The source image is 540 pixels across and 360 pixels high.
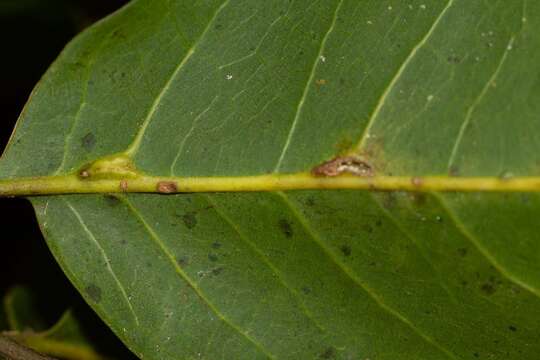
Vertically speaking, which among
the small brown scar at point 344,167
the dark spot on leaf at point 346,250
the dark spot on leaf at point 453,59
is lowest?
the dark spot on leaf at point 346,250

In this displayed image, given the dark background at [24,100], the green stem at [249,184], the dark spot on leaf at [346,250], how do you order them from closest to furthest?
the green stem at [249,184], the dark spot on leaf at [346,250], the dark background at [24,100]

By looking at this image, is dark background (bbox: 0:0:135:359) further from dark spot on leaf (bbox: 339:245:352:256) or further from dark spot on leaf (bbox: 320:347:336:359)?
dark spot on leaf (bbox: 339:245:352:256)

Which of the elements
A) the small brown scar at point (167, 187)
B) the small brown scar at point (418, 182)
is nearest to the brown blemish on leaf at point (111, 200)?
the small brown scar at point (167, 187)

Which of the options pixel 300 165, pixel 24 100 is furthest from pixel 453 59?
pixel 24 100

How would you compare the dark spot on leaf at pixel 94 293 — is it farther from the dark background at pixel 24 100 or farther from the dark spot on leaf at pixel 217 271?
the dark background at pixel 24 100

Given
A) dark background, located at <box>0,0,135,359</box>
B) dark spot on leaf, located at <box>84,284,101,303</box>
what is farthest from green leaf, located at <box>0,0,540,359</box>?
dark background, located at <box>0,0,135,359</box>
